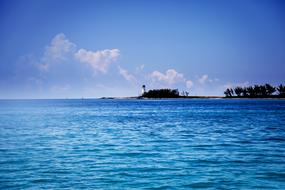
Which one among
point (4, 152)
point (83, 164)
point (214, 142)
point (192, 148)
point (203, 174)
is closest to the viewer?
point (203, 174)

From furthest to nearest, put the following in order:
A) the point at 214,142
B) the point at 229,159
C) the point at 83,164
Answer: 1. the point at 214,142
2. the point at 229,159
3. the point at 83,164

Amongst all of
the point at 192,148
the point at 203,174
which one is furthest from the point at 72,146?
the point at 203,174

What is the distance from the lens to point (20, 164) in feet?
60.5

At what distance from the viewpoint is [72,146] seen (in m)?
25.4

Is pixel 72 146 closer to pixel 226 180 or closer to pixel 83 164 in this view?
pixel 83 164

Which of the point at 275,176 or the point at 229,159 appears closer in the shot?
the point at 275,176

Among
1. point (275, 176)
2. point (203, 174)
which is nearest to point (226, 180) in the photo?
point (203, 174)

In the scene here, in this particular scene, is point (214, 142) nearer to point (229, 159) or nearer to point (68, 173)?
point (229, 159)

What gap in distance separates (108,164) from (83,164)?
4.37ft

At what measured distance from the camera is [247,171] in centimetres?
1650

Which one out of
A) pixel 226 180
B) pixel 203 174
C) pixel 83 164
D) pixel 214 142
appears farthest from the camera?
pixel 214 142

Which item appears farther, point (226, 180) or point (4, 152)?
point (4, 152)

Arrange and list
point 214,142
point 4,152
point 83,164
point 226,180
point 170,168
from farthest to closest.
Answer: point 214,142, point 4,152, point 83,164, point 170,168, point 226,180

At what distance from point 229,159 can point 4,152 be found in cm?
1449
